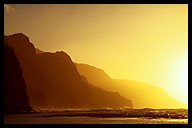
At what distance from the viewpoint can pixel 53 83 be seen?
118 meters

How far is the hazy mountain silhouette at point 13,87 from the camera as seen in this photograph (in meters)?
63.4

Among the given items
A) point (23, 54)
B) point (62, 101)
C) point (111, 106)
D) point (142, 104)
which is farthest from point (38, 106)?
point (142, 104)

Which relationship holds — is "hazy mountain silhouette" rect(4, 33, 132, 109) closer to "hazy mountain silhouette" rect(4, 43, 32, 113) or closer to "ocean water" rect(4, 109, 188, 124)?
"hazy mountain silhouette" rect(4, 43, 32, 113)

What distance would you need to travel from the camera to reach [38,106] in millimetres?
97688

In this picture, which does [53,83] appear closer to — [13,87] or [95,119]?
[13,87]

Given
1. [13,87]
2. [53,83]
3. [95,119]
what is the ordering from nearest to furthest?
[95,119], [13,87], [53,83]

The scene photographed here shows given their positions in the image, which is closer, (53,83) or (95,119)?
(95,119)

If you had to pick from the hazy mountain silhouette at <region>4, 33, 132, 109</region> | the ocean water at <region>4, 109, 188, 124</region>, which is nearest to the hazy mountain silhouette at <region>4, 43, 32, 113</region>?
the ocean water at <region>4, 109, 188, 124</region>

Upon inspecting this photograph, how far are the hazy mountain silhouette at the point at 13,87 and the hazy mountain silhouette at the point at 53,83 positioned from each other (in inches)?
1240

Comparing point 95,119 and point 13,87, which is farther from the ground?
point 13,87

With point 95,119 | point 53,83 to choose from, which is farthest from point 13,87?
point 53,83

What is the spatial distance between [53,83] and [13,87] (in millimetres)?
52934

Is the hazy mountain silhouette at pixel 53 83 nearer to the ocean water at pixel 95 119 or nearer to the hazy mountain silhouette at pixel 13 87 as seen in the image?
the hazy mountain silhouette at pixel 13 87

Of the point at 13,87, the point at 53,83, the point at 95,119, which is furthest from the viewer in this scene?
the point at 53,83
